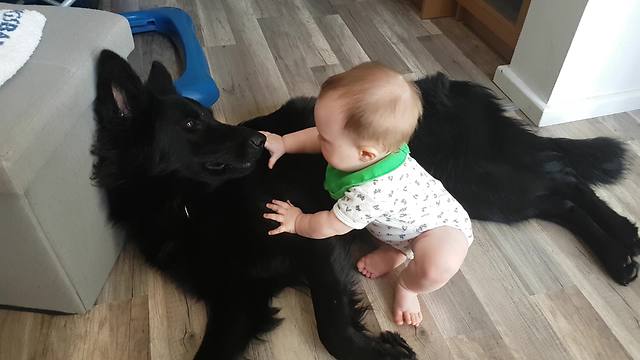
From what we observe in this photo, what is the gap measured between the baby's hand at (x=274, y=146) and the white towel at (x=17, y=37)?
55 centimetres

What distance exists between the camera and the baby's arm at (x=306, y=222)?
3.52 ft

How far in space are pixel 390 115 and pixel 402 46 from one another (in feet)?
4.90

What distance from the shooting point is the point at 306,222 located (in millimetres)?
1101

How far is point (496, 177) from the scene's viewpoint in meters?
1.42

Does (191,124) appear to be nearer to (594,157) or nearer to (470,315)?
(470,315)

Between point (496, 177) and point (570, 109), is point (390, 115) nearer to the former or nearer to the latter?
point (496, 177)

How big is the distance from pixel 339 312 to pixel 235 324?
0.78 feet

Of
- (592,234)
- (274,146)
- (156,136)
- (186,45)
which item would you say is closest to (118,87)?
(156,136)

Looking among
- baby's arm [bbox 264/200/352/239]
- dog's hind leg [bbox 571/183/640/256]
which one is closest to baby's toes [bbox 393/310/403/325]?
baby's arm [bbox 264/200/352/239]

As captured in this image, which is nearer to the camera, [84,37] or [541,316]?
[84,37]

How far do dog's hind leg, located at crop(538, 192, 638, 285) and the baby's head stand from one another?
709 millimetres

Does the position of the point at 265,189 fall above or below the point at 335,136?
below

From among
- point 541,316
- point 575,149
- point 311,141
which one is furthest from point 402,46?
point 541,316

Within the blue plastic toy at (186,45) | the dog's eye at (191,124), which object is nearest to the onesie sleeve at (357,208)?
the dog's eye at (191,124)
